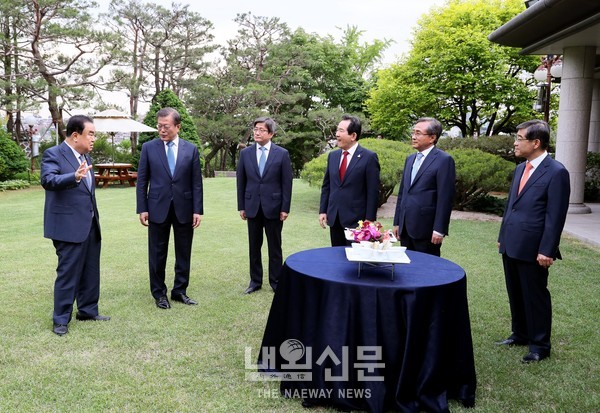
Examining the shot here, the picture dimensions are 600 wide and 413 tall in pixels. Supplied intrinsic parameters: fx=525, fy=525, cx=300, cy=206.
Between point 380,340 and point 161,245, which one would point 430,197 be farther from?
point 161,245

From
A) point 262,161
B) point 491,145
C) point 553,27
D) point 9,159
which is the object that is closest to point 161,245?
point 262,161

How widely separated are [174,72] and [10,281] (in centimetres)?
2084

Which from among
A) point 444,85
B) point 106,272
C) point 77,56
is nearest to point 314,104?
point 444,85

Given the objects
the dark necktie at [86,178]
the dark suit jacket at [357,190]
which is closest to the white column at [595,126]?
the dark suit jacket at [357,190]

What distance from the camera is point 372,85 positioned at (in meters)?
29.6

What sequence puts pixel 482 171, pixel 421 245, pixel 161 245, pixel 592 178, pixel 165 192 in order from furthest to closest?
pixel 592 178, pixel 482 171, pixel 161 245, pixel 165 192, pixel 421 245

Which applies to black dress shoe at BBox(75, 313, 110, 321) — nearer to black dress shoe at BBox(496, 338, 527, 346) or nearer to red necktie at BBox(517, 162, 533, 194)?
black dress shoe at BBox(496, 338, 527, 346)

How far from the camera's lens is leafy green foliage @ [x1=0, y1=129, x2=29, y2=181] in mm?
16202

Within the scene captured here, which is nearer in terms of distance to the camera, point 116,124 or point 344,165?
point 344,165

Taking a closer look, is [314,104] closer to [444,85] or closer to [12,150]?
[444,85]

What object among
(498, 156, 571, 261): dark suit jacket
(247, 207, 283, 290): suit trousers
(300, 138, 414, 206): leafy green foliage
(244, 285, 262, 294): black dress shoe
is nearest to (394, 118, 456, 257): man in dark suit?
(498, 156, 571, 261): dark suit jacket

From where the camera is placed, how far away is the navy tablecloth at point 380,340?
292 centimetres

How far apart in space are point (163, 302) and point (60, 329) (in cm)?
97

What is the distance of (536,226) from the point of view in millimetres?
3777
